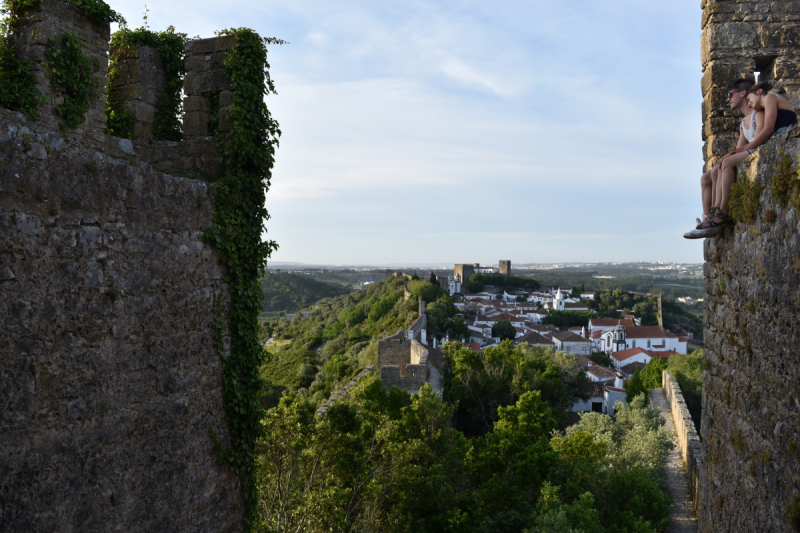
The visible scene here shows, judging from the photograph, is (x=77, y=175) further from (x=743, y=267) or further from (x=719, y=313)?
(x=719, y=313)

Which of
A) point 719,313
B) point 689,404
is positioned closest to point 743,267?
point 719,313

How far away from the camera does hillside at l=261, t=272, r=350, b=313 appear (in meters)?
69.0

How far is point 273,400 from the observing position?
26172mm

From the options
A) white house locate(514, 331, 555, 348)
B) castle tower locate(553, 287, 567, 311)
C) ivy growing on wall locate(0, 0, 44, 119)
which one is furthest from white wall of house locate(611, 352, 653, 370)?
ivy growing on wall locate(0, 0, 44, 119)

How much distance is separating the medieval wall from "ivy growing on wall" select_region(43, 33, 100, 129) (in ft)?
0.23

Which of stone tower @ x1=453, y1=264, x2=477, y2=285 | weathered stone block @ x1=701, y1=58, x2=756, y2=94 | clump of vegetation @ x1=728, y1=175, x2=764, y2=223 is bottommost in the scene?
stone tower @ x1=453, y1=264, x2=477, y2=285

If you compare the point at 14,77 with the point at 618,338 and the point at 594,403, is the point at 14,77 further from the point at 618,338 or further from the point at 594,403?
the point at 618,338

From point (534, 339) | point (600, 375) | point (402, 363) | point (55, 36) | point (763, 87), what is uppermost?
point (55, 36)

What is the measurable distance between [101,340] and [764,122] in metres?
4.16

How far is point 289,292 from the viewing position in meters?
72.8

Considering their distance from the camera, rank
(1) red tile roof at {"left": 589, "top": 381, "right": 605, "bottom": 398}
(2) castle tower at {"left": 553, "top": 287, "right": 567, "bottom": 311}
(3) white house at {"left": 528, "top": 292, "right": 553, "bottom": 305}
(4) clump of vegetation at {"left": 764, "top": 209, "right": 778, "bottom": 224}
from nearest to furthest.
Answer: (4) clump of vegetation at {"left": 764, "top": 209, "right": 778, "bottom": 224}
(1) red tile roof at {"left": 589, "top": 381, "right": 605, "bottom": 398}
(2) castle tower at {"left": 553, "top": 287, "right": 567, "bottom": 311}
(3) white house at {"left": 528, "top": 292, "right": 553, "bottom": 305}

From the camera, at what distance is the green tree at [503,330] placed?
43.5m

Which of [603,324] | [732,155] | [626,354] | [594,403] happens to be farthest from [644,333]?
[732,155]

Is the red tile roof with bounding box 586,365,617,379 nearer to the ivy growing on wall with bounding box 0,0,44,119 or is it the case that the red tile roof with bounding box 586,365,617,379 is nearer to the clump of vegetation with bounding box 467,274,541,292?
the ivy growing on wall with bounding box 0,0,44,119
